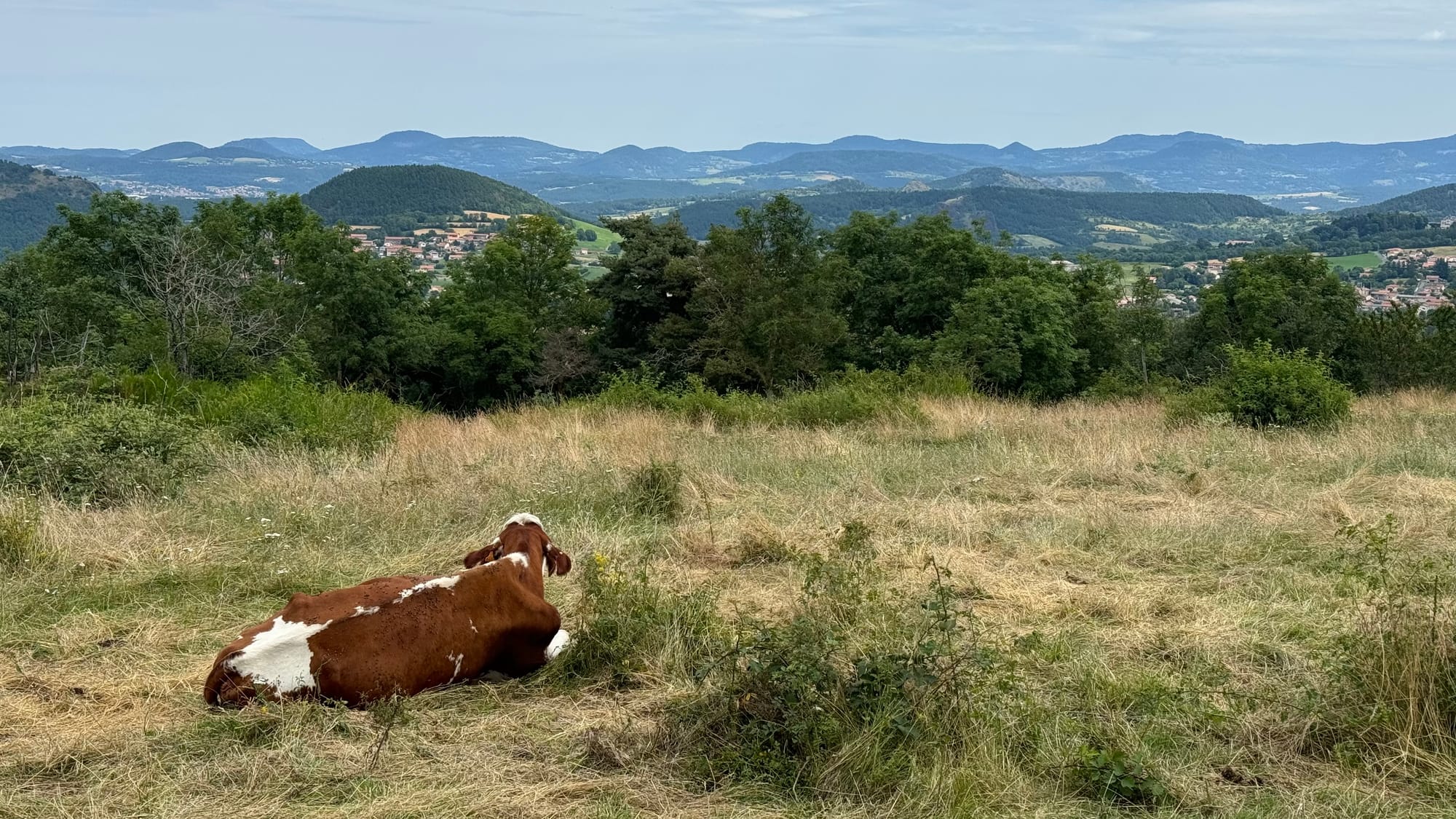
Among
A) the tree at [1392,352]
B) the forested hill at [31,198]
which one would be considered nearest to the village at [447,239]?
the forested hill at [31,198]

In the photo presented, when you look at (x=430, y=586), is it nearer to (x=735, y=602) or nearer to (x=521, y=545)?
(x=521, y=545)

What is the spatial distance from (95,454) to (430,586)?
4863mm

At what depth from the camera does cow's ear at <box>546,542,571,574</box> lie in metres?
5.10

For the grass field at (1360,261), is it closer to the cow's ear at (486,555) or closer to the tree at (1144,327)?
the tree at (1144,327)

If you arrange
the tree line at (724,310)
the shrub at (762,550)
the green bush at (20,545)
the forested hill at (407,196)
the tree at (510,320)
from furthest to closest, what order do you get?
the forested hill at (407,196) → the tree at (510,320) → the tree line at (724,310) → the shrub at (762,550) → the green bush at (20,545)

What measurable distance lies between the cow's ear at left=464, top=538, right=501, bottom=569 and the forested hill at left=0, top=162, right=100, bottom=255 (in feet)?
375

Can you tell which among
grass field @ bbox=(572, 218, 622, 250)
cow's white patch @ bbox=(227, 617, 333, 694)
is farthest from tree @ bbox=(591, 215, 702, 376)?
grass field @ bbox=(572, 218, 622, 250)

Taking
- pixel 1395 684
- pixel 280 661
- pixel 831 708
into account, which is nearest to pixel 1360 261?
pixel 1395 684

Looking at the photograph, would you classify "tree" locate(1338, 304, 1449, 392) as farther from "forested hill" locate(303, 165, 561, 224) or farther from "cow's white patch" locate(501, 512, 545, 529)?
"forested hill" locate(303, 165, 561, 224)

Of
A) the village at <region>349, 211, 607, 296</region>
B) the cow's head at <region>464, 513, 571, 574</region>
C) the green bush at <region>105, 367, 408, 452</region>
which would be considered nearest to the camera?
the cow's head at <region>464, 513, 571, 574</region>

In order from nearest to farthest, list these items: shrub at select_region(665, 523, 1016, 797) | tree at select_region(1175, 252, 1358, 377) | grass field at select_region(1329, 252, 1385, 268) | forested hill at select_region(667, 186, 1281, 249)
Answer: shrub at select_region(665, 523, 1016, 797), tree at select_region(1175, 252, 1358, 377), grass field at select_region(1329, 252, 1385, 268), forested hill at select_region(667, 186, 1281, 249)

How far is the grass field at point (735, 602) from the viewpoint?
10.7ft

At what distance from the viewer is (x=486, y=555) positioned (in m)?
4.90

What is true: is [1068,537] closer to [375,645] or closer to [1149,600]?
[1149,600]
